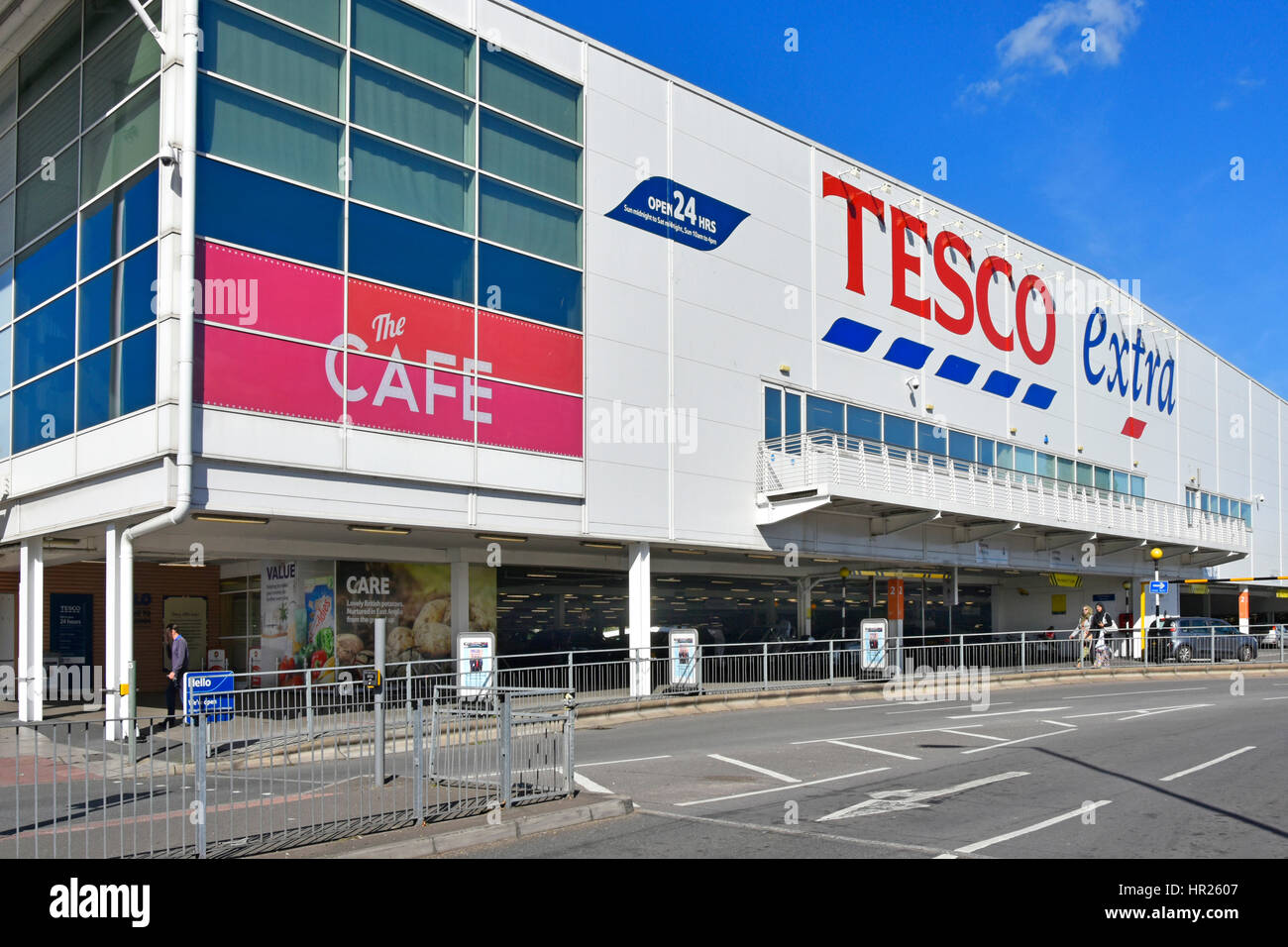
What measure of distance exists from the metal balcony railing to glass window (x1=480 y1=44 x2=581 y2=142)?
9.36m

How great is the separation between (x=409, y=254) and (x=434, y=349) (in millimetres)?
1852

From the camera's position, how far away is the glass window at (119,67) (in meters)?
19.8

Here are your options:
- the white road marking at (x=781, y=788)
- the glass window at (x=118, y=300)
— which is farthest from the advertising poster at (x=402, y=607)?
the white road marking at (x=781, y=788)

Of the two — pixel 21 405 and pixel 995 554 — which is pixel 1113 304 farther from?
pixel 21 405

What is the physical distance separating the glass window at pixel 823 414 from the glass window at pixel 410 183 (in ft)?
38.2

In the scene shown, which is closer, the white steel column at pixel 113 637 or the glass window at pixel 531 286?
the white steel column at pixel 113 637

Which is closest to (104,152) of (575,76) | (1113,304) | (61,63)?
(61,63)

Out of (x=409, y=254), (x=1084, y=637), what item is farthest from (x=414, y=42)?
(x=1084, y=637)

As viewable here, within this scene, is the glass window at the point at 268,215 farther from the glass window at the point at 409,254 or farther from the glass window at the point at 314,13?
the glass window at the point at 314,13

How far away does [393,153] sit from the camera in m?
21.8

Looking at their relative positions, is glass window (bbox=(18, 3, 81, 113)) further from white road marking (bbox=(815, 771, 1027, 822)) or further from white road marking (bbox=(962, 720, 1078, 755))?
white road marking (bbox=(962, 720, 1078, 755))

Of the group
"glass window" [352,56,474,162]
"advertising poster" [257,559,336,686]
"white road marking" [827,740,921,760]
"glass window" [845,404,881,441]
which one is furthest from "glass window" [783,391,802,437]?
"white road marking" [827,740,921,760]

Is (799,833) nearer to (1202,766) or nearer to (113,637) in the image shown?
(1202,766)
